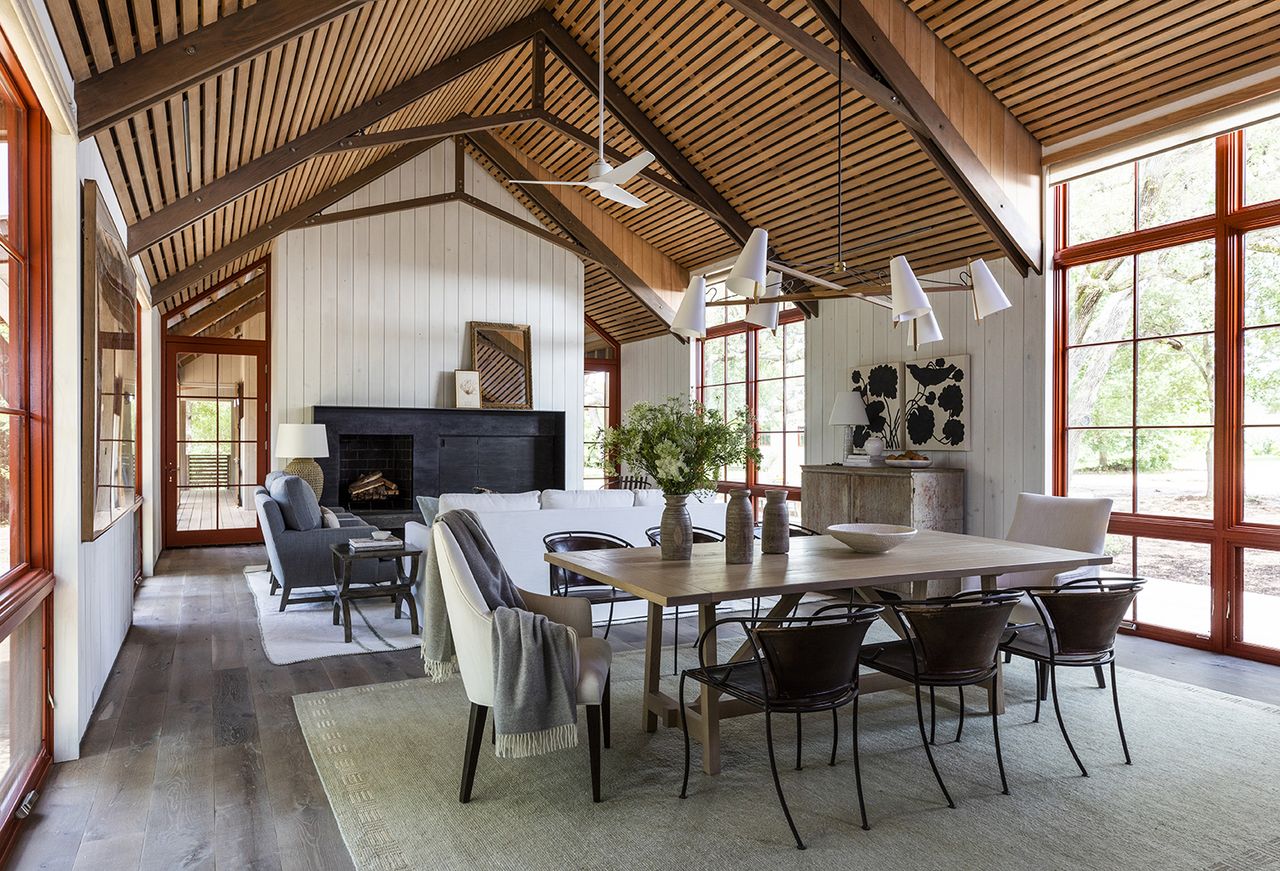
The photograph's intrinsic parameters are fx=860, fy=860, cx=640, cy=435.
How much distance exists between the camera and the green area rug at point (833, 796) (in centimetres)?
260

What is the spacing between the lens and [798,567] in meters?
3.47

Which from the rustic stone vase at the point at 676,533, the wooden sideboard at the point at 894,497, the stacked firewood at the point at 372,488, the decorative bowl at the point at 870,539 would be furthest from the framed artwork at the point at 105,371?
the wooden sideboard at the point at 894,497

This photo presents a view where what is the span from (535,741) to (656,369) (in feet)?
28.2

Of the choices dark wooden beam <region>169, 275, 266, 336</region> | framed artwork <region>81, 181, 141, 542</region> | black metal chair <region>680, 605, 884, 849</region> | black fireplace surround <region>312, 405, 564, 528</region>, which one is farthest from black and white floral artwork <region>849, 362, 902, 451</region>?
dark wooden beam <region>169, 275, 266, 336</region>

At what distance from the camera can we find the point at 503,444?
9.89 meters

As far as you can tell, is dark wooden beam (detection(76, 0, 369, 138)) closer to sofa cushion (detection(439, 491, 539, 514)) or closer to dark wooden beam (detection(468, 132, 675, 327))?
sofa cushion (detection(439, 491, 539, 514))

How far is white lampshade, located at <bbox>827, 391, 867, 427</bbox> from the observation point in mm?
7195

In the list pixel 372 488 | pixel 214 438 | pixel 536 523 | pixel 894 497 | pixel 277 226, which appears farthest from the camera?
pixel 214 438

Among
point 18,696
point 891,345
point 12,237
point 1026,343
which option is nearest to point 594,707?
point 18,696

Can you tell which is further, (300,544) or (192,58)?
(300,544)

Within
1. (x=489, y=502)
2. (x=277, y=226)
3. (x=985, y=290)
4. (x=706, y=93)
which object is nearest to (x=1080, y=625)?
(x=985, y=290)

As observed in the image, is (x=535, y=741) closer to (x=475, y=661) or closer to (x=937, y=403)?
(x=475, y=661)

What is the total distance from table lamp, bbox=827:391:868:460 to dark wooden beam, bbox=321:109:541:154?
3.56 m

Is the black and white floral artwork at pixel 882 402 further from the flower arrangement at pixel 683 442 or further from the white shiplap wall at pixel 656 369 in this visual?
the flower arrangement at pixel 683 442
